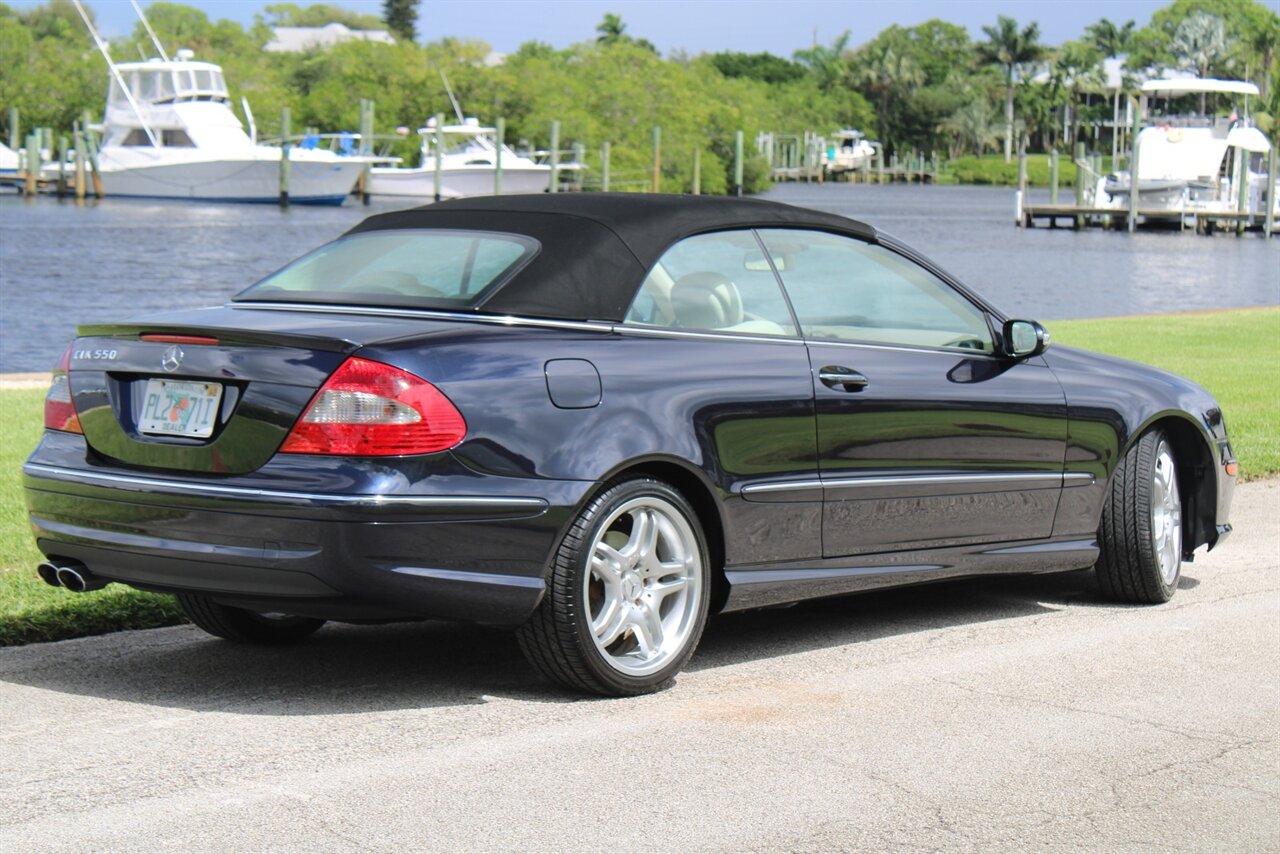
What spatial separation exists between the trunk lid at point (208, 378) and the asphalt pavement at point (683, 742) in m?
0.75

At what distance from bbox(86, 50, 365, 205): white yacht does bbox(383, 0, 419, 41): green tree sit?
383 feet

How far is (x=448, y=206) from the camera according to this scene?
252 inches

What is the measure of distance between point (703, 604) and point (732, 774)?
3.32 ft

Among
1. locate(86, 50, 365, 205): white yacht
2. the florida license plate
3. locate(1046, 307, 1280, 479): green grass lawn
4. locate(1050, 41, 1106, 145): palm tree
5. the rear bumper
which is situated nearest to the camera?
the rear bumper

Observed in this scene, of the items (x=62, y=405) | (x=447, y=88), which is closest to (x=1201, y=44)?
(x=447, y=88)

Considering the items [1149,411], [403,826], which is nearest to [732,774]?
[403,826]

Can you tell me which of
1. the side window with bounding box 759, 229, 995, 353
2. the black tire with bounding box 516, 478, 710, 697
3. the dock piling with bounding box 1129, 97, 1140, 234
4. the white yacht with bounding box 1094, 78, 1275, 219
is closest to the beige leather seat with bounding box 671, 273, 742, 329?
the side window with bounding box 759, 229, 995, 353

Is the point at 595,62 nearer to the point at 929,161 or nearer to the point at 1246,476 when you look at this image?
the point at 929,161

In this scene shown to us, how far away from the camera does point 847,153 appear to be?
568 feet

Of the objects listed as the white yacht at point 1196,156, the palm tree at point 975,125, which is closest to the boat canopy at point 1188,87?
the white yacht at point 1196,156

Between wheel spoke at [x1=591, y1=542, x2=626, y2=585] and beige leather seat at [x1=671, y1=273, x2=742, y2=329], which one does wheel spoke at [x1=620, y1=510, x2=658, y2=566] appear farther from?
beige leather seat at [x1=671, y1=273, x2=742, y2=329]

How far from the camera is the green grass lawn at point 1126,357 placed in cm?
673

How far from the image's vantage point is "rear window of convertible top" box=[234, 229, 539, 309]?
5781 millimetres

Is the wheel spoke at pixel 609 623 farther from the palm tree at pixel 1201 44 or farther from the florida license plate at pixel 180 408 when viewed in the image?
the palm tree at pixel 1201 44
